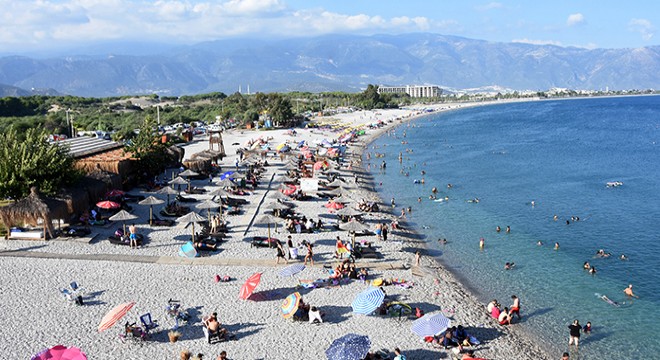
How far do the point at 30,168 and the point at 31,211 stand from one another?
2510 mm

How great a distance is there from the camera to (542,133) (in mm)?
79938

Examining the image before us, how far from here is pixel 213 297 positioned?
15.6 m

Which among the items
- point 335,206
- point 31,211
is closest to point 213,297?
point 31,211

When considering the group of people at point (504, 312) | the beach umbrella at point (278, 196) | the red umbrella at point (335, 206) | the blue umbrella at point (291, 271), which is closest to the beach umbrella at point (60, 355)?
the blue umbrella at point (291, 271)

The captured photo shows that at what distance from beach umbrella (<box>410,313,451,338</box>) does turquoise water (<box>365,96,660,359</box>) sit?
3.73 meters

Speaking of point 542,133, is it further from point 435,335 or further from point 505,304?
point 435,335

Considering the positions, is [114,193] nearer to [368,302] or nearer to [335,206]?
[335,206]

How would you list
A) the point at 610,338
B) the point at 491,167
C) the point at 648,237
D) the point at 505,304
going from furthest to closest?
1. the point at 491,167
2. the point at 648,237
3. the point at 505,304
4. the point at 610,338

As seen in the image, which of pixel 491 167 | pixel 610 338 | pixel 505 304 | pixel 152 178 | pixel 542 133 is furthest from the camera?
pixel 542 133

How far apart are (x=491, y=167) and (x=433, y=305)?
106 ft

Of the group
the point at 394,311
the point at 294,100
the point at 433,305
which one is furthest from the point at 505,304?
the point at 294,100

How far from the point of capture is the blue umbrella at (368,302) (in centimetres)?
1420

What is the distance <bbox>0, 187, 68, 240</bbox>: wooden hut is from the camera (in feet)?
62.6

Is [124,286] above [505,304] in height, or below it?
above
